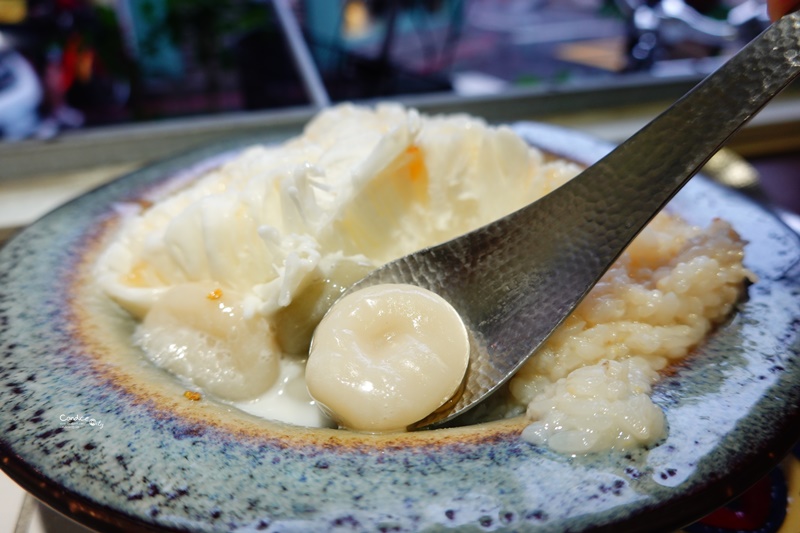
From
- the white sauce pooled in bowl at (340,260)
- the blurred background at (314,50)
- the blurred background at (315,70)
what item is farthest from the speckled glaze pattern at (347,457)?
the blurred background at (314,50)

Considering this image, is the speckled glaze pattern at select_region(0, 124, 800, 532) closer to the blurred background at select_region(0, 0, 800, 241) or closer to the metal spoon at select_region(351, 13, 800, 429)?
the metal spoon at select_region(351, 13, 800, 429)

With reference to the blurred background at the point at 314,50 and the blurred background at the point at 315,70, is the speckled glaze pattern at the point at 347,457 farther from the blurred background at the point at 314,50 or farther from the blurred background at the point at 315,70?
the blurred background at the point at 314,50

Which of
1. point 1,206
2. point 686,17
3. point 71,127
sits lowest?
point 1,206

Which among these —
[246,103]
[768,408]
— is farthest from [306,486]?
[246,103]

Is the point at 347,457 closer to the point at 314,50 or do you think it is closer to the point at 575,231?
the point at 575,231

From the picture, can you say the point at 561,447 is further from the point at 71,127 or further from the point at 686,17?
the point at 686,17

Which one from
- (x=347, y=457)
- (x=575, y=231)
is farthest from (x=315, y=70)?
(x=347, y=457)
